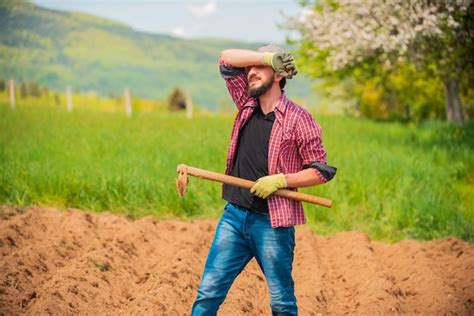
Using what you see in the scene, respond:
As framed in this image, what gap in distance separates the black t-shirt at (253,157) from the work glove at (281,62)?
265 mm

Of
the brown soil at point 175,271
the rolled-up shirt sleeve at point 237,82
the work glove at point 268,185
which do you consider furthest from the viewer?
the brown soil at point 175,271

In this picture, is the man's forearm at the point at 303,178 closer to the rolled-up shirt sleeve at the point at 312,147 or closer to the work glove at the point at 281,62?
the rolled-up shirt sleeve at the point at 312,147

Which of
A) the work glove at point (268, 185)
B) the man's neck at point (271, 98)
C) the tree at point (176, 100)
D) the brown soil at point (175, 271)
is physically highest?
the man's neck at point (271, 98)

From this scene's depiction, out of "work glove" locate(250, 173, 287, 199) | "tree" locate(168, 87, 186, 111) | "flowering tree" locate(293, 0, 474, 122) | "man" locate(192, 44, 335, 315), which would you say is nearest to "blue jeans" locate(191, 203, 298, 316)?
"man" locate(192, 44, 335, 315)

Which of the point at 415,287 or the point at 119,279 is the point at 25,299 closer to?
the point at 119,279

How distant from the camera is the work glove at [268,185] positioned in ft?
14.1

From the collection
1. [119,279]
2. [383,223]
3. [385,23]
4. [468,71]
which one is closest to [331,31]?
[385,23]

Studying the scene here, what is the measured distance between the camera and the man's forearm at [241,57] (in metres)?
4.37

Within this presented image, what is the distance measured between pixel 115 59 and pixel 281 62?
119 metres

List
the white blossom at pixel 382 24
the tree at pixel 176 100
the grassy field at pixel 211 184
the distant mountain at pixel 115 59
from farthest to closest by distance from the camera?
1. the distant mountain at pixel 115 59
2. the tree at pixel 176 100
3. the white blossom at pixel 382 24
4. the grassy field at pixel 211 184

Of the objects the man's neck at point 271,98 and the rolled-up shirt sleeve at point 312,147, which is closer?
the rolled-up shirt sleeve at point 312,147

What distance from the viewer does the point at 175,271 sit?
21.5 ft

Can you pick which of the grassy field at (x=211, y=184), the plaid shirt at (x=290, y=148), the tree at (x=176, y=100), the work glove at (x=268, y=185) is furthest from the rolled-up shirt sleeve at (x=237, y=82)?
the tree at (x=176, y=100)

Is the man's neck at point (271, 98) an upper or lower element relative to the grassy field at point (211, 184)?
upper
